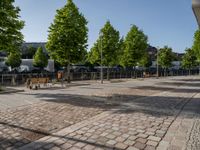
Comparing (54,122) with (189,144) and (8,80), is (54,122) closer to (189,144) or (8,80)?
(189,144)

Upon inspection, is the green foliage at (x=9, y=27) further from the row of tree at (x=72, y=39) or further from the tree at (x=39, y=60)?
the tree at (x=39, y=60)

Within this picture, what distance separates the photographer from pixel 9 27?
18.5 metres

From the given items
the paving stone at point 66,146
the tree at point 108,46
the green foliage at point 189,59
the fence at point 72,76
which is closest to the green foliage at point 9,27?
the fence at point 72,76

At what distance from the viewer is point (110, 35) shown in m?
39.1

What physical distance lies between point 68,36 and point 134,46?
17.1 metres

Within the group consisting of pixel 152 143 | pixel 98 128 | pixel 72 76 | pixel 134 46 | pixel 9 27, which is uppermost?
pixel 134 46

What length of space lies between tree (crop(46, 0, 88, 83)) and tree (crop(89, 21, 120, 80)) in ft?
23.1

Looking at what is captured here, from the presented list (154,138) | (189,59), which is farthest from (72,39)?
(189,59)

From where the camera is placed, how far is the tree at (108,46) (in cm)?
3828

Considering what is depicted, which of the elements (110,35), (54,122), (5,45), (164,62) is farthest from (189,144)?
(164,62)

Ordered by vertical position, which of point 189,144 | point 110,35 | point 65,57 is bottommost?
point 189,144

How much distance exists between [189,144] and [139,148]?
133 cm

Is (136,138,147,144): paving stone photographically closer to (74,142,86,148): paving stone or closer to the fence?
(74,142,86,148): paving stone

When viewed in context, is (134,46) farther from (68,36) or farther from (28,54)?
(28,54)
